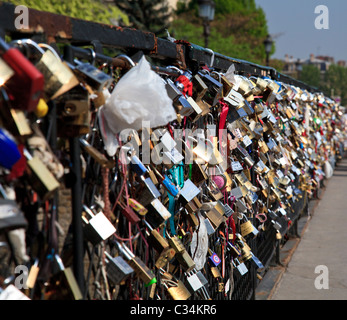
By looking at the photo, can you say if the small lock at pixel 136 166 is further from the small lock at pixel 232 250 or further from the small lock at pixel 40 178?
the small lock at pixel 232 250

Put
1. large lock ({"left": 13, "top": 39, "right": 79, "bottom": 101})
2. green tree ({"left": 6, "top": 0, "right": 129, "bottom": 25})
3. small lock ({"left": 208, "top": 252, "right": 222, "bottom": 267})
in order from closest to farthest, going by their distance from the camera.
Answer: large lock ({"left": 13, "top": 39, "right": 79, "bottom": 101}) < small lock ({"left": 208, "top": 252, "right": 222, "bottom": 267}) < green tree ({"left": 6, "top": 0, "right": 129, "bottom": 25})

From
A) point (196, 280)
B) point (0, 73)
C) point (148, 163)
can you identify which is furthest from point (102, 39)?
point (196, 280)

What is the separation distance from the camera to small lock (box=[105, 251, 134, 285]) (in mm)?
1738

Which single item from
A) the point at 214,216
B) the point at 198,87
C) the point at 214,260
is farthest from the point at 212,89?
the point at 214,260

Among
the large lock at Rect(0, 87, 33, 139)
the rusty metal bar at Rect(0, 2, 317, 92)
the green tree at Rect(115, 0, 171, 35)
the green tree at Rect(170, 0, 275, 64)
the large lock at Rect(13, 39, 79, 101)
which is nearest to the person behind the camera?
the large lock at Rect(0, 87, 33, 139)

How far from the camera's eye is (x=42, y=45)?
1.44 m

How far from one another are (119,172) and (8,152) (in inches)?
28.0

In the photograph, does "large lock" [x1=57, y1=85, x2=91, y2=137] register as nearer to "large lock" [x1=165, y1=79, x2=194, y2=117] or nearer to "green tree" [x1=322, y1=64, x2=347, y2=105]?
"large lock" [x1=165, y1=79, x2=194, y2=117]

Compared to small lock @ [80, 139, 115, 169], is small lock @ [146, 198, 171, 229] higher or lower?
lower

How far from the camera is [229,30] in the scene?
4250 cm

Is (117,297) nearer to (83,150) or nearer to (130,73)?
(83,150)

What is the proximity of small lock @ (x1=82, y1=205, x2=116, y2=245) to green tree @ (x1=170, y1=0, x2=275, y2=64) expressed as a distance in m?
26.4

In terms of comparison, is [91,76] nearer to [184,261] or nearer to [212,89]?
[184,261]

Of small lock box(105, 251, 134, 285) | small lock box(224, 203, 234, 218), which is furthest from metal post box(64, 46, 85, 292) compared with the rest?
small lock box(224, 203, 234, 218)
